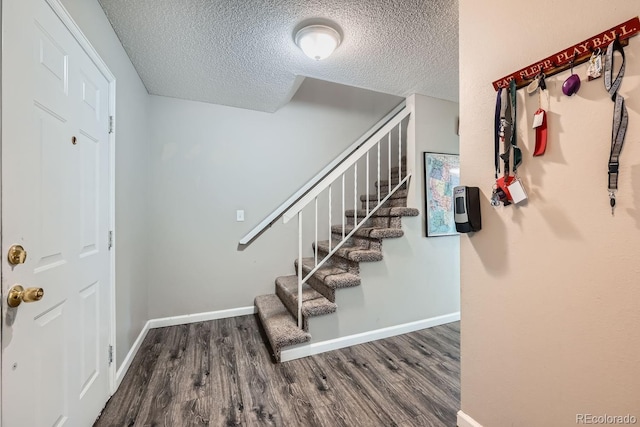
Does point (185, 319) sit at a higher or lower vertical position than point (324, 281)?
lower

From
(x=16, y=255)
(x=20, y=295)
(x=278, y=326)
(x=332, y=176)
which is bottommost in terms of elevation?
(x=278, y=326)

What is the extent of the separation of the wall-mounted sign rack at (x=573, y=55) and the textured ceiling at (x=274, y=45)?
75 centimetres

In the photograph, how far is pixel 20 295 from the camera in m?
0.81

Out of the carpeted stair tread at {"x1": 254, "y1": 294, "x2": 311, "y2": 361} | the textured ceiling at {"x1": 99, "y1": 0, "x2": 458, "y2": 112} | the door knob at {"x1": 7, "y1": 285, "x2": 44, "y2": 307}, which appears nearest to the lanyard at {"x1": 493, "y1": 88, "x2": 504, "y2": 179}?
the textured ceiling at {"x1": 99, "y1": 0, "x2": 458, "y2": 112}

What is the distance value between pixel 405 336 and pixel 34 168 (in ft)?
8.69

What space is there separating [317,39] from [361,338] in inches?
90.7

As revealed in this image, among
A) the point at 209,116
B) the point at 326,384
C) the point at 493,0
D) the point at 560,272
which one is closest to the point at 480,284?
the point at 560,272

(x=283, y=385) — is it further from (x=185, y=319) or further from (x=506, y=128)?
(x=506, y=128)

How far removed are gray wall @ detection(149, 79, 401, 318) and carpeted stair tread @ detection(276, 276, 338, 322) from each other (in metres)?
0.32

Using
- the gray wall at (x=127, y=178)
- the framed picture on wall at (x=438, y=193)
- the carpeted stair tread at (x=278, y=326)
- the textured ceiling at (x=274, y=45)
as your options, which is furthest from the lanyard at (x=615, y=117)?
the gray wall at (x=127, y=178)

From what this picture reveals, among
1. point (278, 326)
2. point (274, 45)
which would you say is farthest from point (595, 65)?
point (278, 326)

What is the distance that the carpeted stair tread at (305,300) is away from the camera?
78.4 inches

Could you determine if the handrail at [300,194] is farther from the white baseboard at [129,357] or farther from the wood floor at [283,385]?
the white baseboard at [129,357]

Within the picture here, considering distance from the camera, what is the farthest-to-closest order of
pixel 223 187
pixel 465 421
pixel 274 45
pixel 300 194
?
pixel 300 194 < pixel 223 187 < pixel 274 45 < pixel 465 421
